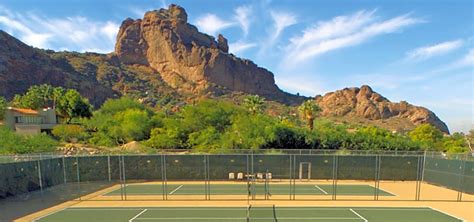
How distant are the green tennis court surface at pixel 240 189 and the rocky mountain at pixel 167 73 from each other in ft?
318

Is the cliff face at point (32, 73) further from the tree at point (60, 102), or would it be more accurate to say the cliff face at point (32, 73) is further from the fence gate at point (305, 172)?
the fence gate at point (305, 172)

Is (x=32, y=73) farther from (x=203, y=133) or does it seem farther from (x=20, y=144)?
(x=203, y=133)

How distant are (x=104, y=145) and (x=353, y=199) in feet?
125

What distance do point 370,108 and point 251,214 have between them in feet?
442

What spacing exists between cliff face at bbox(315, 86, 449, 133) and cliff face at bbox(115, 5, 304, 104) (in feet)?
76.3

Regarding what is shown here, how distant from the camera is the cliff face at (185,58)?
16225 cm

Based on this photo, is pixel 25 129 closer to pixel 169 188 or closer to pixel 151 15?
Answer: pixel 169 188

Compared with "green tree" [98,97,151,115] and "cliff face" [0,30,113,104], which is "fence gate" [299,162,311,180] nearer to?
"green tree" [98,97,151,115]

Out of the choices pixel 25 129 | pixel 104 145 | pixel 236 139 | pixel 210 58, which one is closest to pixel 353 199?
pixel 236 139

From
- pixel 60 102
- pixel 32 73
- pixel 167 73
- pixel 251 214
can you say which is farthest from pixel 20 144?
pixel 167 73

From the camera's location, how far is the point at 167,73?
535 feet

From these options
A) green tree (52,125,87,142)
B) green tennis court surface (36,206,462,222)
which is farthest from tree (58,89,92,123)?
green tennis court surface (36,206,462,222)

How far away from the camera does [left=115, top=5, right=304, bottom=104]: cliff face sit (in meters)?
162

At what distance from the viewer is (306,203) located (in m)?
17.8
